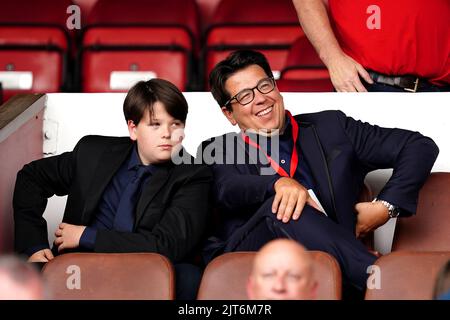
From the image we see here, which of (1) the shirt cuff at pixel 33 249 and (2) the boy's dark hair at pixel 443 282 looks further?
(1) the shirt cuff at pixel 33 249

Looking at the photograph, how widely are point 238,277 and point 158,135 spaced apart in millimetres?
249

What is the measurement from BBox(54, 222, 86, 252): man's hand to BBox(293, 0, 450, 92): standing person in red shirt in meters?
0.42

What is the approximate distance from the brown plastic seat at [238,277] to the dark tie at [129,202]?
0.18 metres

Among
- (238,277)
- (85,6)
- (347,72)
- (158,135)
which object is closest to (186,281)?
(238,277)

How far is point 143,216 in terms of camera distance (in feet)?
3.44

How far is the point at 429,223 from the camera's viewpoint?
3.60 feet

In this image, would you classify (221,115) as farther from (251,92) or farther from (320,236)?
(320,236)

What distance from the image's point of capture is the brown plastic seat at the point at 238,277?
0.84m

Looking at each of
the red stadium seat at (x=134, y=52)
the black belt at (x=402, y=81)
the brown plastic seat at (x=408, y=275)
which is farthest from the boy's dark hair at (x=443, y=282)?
the red stadium seat at (x=134, y=52)

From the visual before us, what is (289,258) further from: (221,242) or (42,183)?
(42,183)

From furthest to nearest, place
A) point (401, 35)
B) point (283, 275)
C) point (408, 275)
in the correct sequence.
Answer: point (401, 35) < point (408, 275) < point (283, 275)

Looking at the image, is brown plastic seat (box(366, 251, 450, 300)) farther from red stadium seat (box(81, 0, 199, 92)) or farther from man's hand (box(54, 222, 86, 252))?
red stadium seat (box(81, 0, 199, 92))

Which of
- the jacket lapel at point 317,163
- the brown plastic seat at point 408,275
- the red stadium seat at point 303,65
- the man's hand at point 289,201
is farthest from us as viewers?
the red stadium seat at point 303,65

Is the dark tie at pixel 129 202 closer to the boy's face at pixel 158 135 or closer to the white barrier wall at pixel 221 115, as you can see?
the boy's face at pixel 158 135
